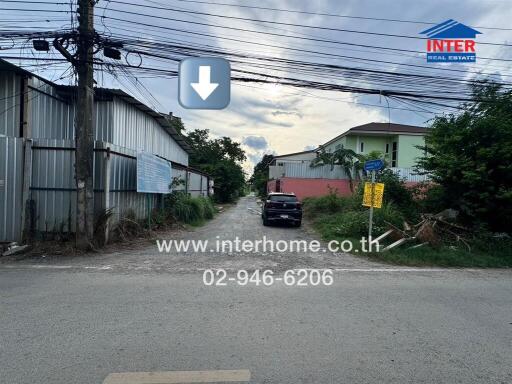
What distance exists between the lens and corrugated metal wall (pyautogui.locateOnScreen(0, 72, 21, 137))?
33.5 ft

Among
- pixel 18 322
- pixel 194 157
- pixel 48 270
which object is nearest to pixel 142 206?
pixel 48 270

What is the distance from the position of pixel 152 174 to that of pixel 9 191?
4.03 metres

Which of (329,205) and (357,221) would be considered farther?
(329,205)

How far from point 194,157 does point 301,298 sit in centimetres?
3919

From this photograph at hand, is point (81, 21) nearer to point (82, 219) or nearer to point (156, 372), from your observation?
point (82, 219)

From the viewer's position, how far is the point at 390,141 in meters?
31.4

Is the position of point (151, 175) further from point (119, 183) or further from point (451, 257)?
point (451, 257)

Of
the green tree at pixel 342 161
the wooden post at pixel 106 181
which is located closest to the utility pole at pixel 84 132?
the wooden post at pixel 106 181

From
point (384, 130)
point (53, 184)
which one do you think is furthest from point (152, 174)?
point (384, 130)

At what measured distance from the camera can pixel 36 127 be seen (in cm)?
1141

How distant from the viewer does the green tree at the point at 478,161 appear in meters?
9.75

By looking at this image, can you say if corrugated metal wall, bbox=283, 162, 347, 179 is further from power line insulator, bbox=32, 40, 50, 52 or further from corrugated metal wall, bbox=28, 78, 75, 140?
power line insulator, bbox=32, 40, 50, 52
